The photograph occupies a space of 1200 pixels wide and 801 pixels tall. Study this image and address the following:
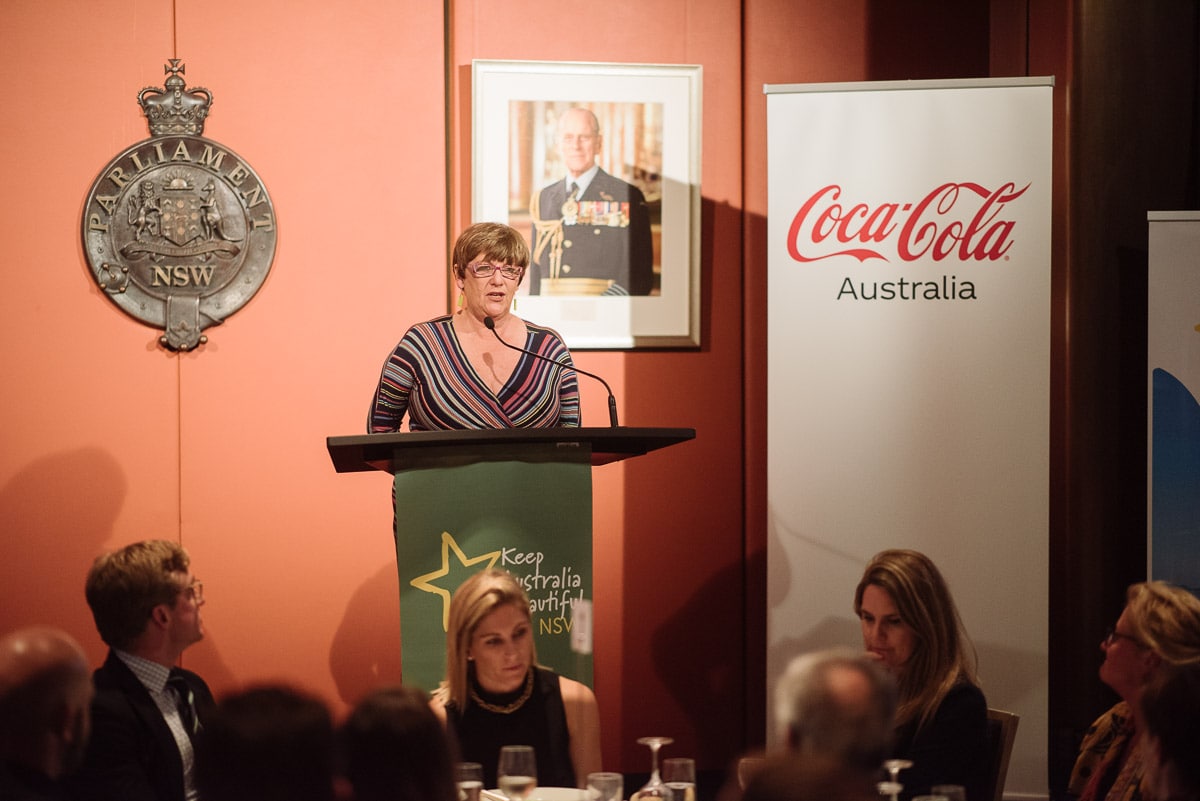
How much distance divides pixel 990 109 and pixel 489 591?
2752 mm

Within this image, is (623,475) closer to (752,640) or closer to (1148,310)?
(752,640)

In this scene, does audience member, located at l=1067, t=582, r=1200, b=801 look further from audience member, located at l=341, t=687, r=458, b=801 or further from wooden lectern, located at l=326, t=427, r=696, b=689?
audience member, located at l=341, t=687, r=458, b=801

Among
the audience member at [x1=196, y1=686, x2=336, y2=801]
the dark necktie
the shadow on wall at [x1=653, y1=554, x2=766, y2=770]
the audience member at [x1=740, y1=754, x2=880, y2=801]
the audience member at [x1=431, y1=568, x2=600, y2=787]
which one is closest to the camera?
the audience member at [x1=740, y1=754, x2=880, y2=801]

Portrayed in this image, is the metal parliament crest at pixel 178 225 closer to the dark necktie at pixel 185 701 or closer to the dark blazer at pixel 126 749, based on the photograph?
the dark necktie at pixel 185 701

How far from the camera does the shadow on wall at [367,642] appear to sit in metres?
5.12

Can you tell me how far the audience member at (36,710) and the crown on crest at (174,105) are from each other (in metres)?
3.49

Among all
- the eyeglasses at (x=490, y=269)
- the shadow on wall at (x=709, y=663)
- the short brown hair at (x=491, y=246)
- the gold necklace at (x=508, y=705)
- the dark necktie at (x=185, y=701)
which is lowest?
the shadow on wall at (x=709, y=663)

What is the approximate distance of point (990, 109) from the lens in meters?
4.56

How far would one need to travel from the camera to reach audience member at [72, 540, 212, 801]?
8.15ft

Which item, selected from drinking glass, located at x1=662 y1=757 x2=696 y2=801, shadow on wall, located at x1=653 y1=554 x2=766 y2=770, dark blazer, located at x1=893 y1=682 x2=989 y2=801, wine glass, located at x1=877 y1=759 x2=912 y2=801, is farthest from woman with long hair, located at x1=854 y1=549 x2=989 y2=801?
shadow on wall, located at x1=653 y1=554 x2=766 y2=770

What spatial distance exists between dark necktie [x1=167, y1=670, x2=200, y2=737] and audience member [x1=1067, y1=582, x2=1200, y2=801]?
1.92 meters

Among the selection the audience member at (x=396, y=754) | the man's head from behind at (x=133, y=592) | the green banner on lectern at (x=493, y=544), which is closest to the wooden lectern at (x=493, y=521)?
the green banner on lectern at (x=493, y=544)

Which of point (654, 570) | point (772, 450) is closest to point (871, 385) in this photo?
point (772, 450)

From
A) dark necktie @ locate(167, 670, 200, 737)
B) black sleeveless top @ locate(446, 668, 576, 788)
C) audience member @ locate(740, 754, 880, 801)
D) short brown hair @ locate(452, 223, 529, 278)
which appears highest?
short brown hair @ locate(452, 223, 529, 278)
